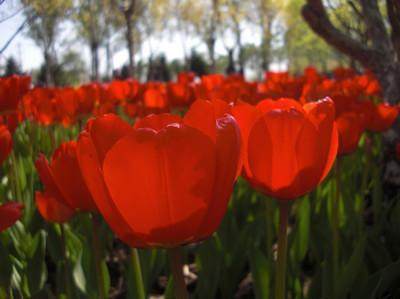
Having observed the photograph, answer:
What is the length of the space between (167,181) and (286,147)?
212 mm

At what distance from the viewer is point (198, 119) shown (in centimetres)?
65

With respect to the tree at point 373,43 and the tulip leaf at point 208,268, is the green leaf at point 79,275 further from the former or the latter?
the tree at point 373,43

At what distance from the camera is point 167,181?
22.6 inches

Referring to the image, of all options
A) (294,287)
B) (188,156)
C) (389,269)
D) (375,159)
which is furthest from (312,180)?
(375,159)

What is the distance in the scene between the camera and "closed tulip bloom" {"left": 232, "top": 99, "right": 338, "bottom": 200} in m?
0.70

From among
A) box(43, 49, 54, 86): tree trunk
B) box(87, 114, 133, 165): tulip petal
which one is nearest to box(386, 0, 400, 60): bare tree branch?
box(87, 114, 133, 165): tulip petal

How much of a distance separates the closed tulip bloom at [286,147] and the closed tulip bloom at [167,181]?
0.12 meters

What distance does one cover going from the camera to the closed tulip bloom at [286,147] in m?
0.70

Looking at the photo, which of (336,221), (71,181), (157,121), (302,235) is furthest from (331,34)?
(157,121)

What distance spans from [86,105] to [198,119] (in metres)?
2.06

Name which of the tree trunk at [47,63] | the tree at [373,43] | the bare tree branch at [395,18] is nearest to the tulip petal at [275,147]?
the bare tree branch at [395,18]

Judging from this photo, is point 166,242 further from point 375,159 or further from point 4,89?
point 375,159

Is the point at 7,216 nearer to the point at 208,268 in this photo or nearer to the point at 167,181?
the point at 167,181

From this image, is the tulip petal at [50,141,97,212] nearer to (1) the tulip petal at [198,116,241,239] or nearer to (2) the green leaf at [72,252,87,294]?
(1) the tulip petal at [198,116,241,239]
